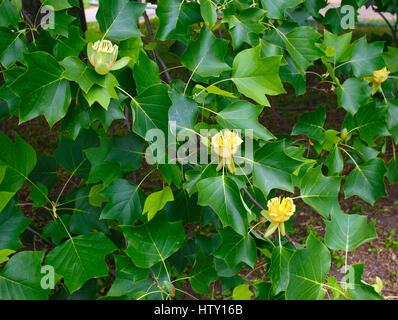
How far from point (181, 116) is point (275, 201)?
1.16 feet

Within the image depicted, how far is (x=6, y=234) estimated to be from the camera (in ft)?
3.82

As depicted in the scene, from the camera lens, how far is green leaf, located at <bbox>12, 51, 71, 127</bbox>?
0.98 meters

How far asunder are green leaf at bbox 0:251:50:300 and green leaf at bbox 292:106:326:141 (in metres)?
1.09

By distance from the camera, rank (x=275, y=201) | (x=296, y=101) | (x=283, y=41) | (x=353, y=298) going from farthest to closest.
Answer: (x=296, y=101)
(x=283, y=41)
(x=275, y=201)
(x=353, y=298)

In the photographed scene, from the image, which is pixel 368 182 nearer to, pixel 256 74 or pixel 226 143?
pixel 256 74

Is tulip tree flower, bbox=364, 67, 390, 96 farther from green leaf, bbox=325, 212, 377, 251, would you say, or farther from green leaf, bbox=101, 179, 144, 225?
green leaf, bbox=101, 179, 144, 225

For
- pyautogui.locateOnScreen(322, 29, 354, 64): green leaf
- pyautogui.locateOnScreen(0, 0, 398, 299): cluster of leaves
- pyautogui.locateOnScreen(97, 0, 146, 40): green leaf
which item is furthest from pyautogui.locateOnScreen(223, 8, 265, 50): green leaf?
pyautogui.locateOnScreen(322, 29, 354, 64): green leaf

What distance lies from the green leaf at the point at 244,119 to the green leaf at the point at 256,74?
0.17 ft

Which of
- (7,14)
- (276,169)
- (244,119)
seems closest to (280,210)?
(276,169)

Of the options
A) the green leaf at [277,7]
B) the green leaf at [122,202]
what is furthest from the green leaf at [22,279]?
the green leaf at [277,7]

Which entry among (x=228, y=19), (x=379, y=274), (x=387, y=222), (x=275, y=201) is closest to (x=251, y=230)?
(x=275, y=201)

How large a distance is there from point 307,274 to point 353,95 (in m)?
0.82

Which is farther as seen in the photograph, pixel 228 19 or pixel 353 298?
pixel 228 19

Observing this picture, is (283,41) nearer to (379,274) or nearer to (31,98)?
(31,98)
